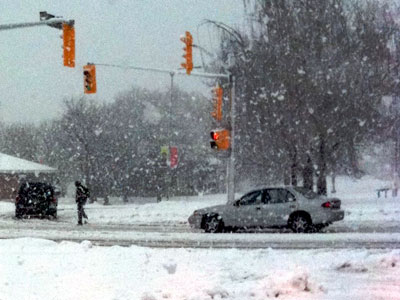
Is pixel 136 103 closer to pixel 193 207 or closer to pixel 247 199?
pixel 193 207

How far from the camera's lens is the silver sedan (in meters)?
17.5

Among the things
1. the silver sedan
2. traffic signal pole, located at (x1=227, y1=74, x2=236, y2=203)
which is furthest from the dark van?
the silver sedan

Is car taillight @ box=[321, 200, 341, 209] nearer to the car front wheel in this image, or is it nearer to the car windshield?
the car windshield

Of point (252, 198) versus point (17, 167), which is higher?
point (17, 167)

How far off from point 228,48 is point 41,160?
52149mm

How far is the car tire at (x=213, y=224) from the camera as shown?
1833 cm

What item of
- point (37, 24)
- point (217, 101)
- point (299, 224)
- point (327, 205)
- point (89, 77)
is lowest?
point (299, 224)

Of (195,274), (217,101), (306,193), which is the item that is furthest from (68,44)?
(195,274)

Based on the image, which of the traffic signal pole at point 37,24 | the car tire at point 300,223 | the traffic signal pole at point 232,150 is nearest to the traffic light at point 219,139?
the traffic signal pole at point 232,150

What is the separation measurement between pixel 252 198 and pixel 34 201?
1244cm

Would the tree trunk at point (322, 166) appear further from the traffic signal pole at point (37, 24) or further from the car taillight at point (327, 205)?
the traffic signal pole at point (37, 24)

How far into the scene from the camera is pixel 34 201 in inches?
1069

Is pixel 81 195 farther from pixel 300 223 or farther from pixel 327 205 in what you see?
pixel 327 205

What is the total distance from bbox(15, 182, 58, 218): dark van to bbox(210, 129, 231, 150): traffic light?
815 centimetres
